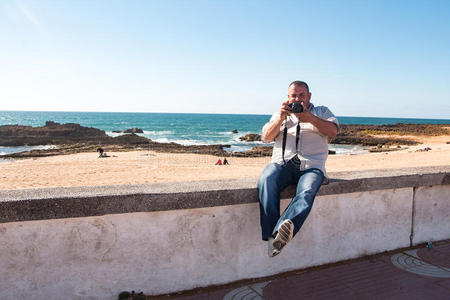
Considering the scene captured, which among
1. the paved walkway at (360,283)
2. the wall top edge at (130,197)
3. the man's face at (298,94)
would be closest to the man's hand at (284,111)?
the man's face at (298,94)

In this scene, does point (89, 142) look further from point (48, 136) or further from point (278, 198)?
point (278, 198)

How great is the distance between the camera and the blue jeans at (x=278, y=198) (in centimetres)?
236

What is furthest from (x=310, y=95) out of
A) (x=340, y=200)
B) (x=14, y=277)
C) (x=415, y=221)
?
(x=14, y=277)

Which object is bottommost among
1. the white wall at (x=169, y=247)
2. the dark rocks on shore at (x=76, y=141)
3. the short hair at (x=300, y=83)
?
the dark rocks on shore at (x=76, y=141)

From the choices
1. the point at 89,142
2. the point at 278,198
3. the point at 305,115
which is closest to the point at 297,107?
the point at 305,115

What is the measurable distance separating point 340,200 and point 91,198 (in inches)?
74.3

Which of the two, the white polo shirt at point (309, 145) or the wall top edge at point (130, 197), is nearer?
the wall top edge at point (130, 197)

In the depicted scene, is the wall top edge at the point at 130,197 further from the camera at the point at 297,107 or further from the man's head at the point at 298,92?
the man's head at the point at 298,92

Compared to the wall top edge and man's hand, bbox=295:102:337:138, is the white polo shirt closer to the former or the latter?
man's hand, bbox=295:102:337:138

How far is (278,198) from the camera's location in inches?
99.7

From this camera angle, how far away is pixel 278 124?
277cm

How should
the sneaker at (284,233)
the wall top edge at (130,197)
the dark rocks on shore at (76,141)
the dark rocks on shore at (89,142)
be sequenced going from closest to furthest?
the wall top edge at (130,197) → the sneaker at (284,233) → the dark rocks on shore at (89,142) → the dark rocks on shore at (76,141)

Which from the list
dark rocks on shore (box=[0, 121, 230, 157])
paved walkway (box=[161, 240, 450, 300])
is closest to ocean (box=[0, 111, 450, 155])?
dark rocks on shore (box=[0, 121, 230, 157])

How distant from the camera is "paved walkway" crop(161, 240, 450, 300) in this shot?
7.96 feet
